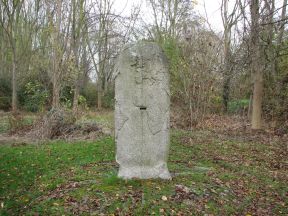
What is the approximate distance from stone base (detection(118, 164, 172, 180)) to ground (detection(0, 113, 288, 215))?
144 mm

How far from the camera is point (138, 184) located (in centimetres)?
627

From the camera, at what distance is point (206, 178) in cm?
696

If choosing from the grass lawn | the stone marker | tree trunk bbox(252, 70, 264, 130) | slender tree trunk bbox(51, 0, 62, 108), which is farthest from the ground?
slender tree trunk bbox(51, 0, 62, 108)

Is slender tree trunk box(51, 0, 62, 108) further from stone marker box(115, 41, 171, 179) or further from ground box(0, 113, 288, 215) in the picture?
stone marker box(115, 41, 171, 179)

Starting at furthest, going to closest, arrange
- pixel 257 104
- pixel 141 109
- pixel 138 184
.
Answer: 1. pixel 257 104
2. pixel 141 109
3. pixel 138 184

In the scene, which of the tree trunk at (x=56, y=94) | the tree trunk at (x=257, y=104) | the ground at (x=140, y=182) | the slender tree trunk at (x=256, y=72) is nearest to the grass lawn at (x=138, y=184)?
the ground at (x=140, y=182)

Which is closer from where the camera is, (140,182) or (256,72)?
(140,182)

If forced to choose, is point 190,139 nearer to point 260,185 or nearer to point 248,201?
point 260,185

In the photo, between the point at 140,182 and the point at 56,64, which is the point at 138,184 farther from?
the point at 56,64

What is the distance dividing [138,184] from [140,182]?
0.09 meters

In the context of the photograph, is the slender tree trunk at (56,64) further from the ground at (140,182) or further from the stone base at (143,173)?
the stone base at (143,173)

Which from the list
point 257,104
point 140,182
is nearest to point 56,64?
point 257,104

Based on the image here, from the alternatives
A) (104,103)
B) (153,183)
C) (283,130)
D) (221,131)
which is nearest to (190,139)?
(221,131)

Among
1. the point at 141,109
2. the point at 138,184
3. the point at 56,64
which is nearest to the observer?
the point at 138,184
